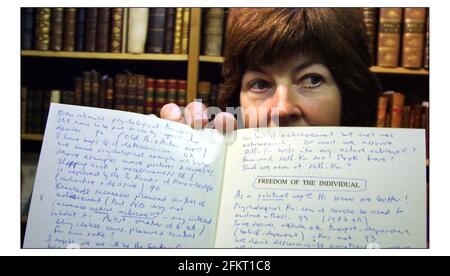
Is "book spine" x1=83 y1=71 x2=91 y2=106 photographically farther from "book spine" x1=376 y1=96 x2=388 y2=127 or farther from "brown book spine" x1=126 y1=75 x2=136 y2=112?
"book spine" x1=376 y1=96 x2=388 y2=127

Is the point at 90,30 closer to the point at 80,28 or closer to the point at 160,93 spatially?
the point at 80,28

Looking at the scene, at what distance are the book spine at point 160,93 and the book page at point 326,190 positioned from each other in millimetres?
507

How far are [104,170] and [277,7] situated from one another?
1.80 ft

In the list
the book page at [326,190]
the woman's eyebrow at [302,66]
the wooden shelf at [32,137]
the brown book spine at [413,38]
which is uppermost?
the brown book spine at [413,38]

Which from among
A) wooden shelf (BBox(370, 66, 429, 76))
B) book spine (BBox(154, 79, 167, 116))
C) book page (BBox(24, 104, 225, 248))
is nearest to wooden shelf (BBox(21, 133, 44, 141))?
book spine (BBox(154, 79, 167, 116))

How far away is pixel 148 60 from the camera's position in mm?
1229

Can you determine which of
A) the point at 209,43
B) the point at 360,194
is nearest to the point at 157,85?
the point at 209,43

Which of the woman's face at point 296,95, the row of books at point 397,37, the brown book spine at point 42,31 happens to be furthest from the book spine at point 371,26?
the brown book spine at point 42,31

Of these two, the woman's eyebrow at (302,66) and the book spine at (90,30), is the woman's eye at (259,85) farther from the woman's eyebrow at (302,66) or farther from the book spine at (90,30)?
the book spine at (90,30)

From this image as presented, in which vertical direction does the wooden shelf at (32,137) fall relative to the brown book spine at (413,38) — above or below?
below

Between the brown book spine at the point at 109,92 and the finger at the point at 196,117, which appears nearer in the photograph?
the finger at the point at 196,117

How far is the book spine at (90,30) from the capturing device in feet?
3.96

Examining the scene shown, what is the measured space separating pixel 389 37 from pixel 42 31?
3.47 ft

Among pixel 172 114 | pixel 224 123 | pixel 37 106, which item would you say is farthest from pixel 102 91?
pixel 224 123
